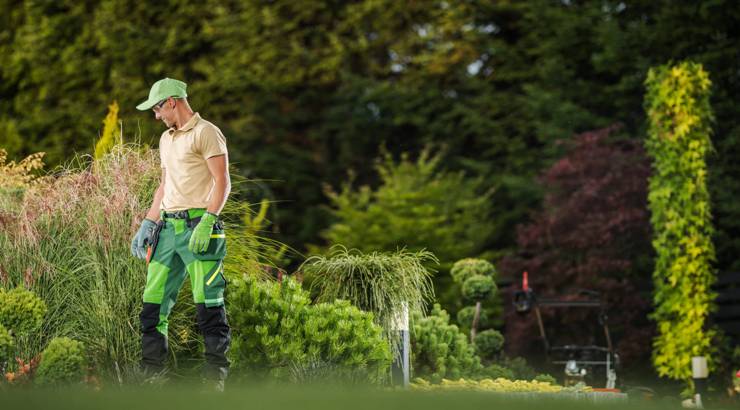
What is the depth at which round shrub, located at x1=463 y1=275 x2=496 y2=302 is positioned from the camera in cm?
993

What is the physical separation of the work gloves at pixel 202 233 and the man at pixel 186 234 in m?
0.02

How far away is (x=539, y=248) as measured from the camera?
44.4ft

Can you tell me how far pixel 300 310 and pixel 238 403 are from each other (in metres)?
2.41

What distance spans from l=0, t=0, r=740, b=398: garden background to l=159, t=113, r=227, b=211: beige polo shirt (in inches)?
333

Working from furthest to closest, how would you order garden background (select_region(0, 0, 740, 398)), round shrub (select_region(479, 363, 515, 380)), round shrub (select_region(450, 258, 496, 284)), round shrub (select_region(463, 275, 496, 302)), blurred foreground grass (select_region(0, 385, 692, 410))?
garden background (select_region(0, 0, 740, 398)), round shrub (select_region(450, 258, 496, 284)), round shrub (select_region(463, 275, 496, 302)), round shrub (select_region(479, 363, 515, 380)), blurred foreground grass (select_region(0, 385, 692, 410))

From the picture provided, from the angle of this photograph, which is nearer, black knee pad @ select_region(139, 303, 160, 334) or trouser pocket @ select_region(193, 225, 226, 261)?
trouser pocket @ select_region(193, 225, 226, 261)

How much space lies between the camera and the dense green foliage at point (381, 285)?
7312mm

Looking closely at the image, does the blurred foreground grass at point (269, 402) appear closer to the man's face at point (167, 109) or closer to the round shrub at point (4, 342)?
the round shrub at point (4, 342)

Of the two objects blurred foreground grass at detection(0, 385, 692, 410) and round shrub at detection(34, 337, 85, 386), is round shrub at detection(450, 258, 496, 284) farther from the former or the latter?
blurred foreground grass at detection(0, 385, 692, 410)

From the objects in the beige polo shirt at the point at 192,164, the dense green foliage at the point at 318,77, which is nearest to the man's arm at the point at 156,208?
the beige polo shirt at the point at 192,164

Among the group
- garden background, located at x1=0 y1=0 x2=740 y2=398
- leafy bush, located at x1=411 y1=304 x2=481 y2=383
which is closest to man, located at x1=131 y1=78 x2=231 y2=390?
leafy bush, located at x1=411 y1=304 x2=481 y2=383

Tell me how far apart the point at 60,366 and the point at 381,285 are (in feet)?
6.90

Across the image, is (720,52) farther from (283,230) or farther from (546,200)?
(283,230)

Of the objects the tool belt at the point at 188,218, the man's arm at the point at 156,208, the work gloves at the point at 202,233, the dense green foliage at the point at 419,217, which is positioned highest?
the dense green foliage at the point at 419,217
